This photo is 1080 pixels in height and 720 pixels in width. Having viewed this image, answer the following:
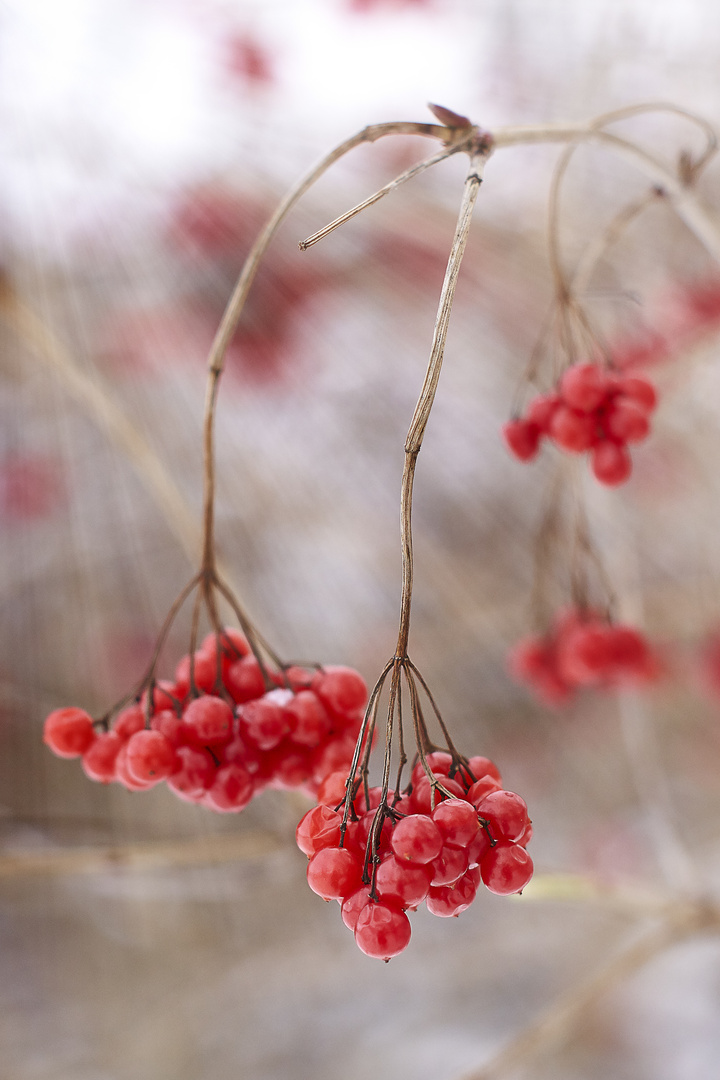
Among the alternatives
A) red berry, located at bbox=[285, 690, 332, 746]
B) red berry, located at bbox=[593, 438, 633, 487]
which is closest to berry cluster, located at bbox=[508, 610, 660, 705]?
red berry, located at bbox=[593, 438, 633, 487]

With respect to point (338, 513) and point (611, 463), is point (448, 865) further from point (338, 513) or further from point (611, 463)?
point (338, 513)

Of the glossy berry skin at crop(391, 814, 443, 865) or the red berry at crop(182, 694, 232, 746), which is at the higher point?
the red berry at crop(182, 694, 232, 746)

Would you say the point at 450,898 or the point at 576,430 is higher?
the point at 576,430

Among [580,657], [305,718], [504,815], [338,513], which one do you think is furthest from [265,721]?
[338,513]

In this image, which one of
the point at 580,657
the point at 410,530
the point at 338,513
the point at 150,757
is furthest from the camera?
the point at 338,513

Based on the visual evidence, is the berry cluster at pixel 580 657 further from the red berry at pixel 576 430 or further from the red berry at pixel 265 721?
the red berry at pixel 265 721

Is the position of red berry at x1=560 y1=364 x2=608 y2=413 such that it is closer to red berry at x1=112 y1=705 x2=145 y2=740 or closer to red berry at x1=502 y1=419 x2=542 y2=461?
red berry at x1=502 y1=419 x2=542 y2=461
